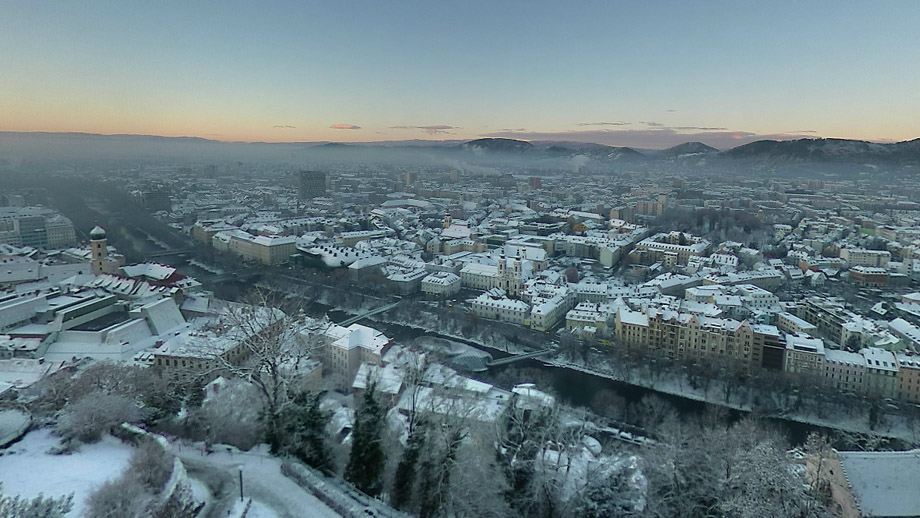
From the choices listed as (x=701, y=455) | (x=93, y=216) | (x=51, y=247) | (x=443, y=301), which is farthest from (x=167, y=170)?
(x=701, y=455)

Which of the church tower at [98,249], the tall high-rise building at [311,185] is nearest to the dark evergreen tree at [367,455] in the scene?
the church tower at [98,249]

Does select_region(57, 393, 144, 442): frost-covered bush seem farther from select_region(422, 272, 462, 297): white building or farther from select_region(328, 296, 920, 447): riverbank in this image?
select_region(422, 272, 462, 297): white building

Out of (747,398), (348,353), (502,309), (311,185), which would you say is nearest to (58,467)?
(348,353)

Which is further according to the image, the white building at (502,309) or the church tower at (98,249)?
the church tower at (98,249)

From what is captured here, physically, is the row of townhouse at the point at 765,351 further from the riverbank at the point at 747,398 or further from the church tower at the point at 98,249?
the church tower at the point at 98,249

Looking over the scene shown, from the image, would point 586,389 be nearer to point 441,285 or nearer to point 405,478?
point 405,478
